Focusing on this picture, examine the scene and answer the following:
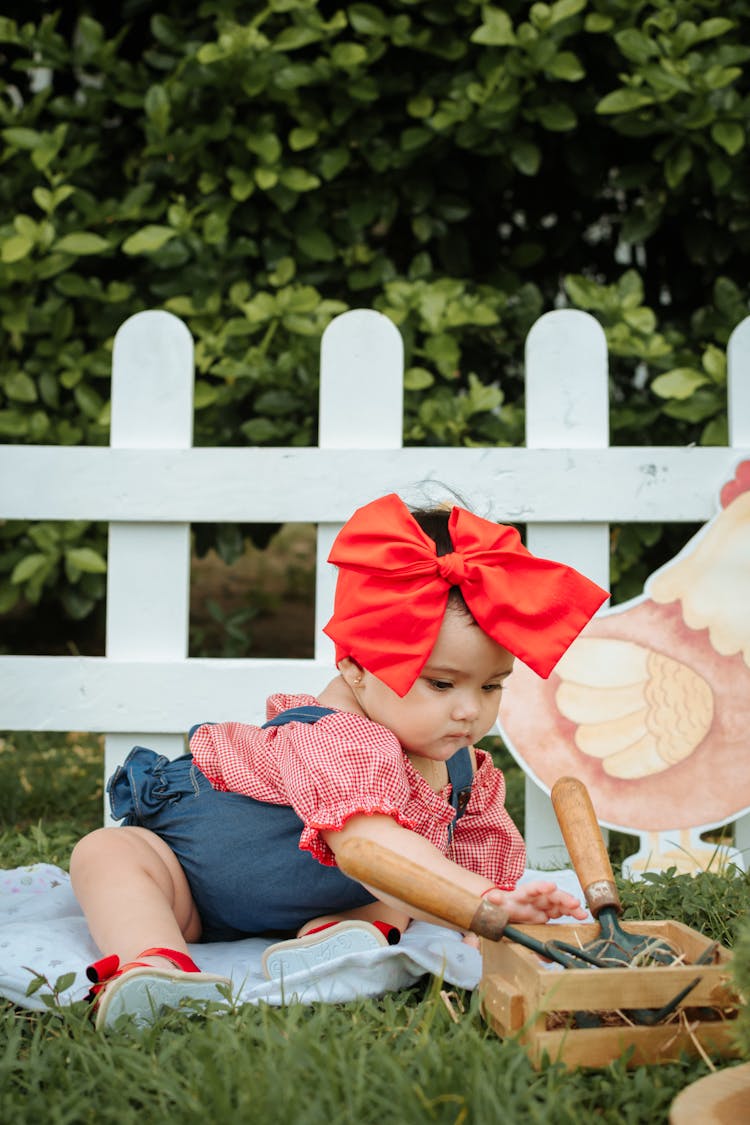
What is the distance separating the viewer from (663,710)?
2703 mm

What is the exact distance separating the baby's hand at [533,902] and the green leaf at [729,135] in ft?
7.26

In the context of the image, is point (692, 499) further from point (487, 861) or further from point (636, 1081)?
point (636, 1081)

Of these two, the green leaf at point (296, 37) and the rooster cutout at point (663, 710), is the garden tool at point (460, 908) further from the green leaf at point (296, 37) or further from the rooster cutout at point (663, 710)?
the green leaf at point (296, 37)

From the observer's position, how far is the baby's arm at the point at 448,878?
1572 millimetres

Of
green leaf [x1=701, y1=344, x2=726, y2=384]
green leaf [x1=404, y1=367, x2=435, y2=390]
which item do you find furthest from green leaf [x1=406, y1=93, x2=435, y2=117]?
green leaf [x1=701, y1=344, x2=726, y2=384]

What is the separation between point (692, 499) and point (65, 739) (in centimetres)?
226

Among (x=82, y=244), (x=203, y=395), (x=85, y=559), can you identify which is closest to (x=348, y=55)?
(x=82, y=244)

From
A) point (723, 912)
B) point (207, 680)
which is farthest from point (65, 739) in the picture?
point (723, 912)

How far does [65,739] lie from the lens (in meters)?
3.99

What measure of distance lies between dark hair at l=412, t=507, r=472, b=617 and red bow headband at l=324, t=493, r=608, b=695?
37mm

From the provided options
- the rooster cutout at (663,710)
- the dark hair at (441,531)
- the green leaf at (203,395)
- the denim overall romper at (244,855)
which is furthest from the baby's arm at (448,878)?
the green leaf at (203,395)

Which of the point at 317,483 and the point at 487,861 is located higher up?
the point at 317,483

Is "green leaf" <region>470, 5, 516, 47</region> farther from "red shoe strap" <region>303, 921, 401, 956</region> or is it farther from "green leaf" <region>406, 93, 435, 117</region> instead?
"red shoe strap" <region>303, 921, 401, 956</region>

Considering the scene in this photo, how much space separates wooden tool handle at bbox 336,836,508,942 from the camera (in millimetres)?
1555
